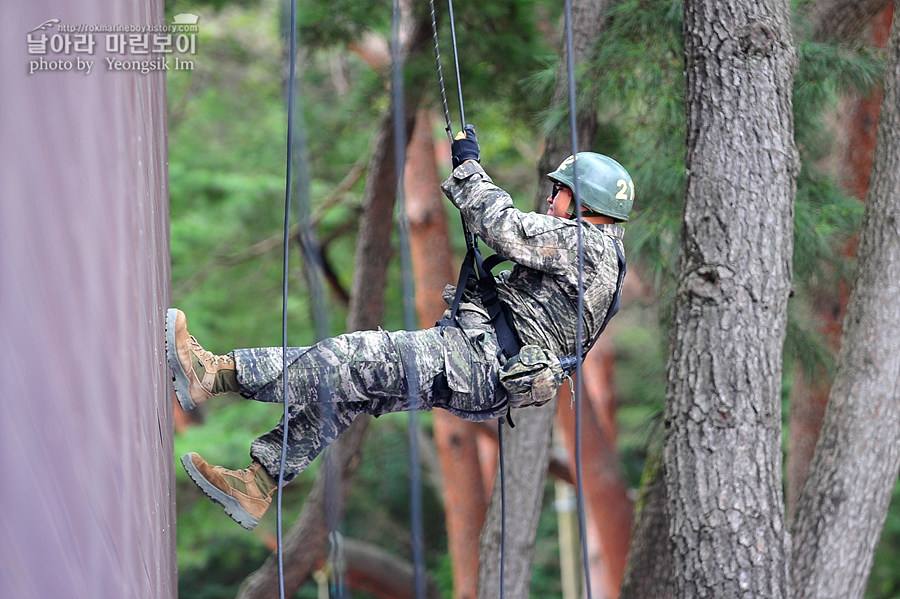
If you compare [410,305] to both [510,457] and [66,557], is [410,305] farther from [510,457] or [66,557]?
[510,457]

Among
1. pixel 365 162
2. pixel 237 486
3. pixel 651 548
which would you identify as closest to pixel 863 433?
pixel 651 548

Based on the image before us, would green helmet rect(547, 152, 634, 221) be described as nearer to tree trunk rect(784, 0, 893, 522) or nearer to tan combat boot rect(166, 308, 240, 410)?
tan combat boot rect(166, 308, 240, 410)

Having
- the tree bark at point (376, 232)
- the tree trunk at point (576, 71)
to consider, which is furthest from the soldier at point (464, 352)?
the tree bark at point (376, 232)

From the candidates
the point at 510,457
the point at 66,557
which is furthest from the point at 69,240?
the point at 510,457

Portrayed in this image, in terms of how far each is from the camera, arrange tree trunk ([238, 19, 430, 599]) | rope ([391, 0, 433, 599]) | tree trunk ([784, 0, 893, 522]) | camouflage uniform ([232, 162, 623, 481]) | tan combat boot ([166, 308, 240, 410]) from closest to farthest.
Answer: rope ([391, 0, 433, 599])
tan combat boot ([166, 308, 240, 410])
camouflage uniform ([232, 162, 623, 481])
tree trunk ([784, 0, 893, 522])
tree trunk ([238, 19, 430, 599])

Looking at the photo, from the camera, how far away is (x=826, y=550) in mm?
5148

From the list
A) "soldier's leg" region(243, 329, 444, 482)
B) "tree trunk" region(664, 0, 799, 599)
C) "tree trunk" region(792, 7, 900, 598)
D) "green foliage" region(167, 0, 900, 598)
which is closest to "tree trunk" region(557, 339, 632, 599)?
"green foliage" region(167, 0, 900, 598)

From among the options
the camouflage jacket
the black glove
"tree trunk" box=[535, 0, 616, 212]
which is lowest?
the camouflage jacket

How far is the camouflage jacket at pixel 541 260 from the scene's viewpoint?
387cm

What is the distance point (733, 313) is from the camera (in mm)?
4680

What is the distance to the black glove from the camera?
3963 mm

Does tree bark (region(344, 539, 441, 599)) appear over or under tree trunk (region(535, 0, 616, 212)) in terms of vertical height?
under

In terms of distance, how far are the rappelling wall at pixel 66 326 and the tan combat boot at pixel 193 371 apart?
0.78 feet

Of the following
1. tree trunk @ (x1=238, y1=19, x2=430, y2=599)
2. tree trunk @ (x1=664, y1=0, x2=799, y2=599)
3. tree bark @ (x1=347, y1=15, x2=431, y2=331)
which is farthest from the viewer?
tree bark @ (x1=347, y1=15, x2=431, y2=331)
